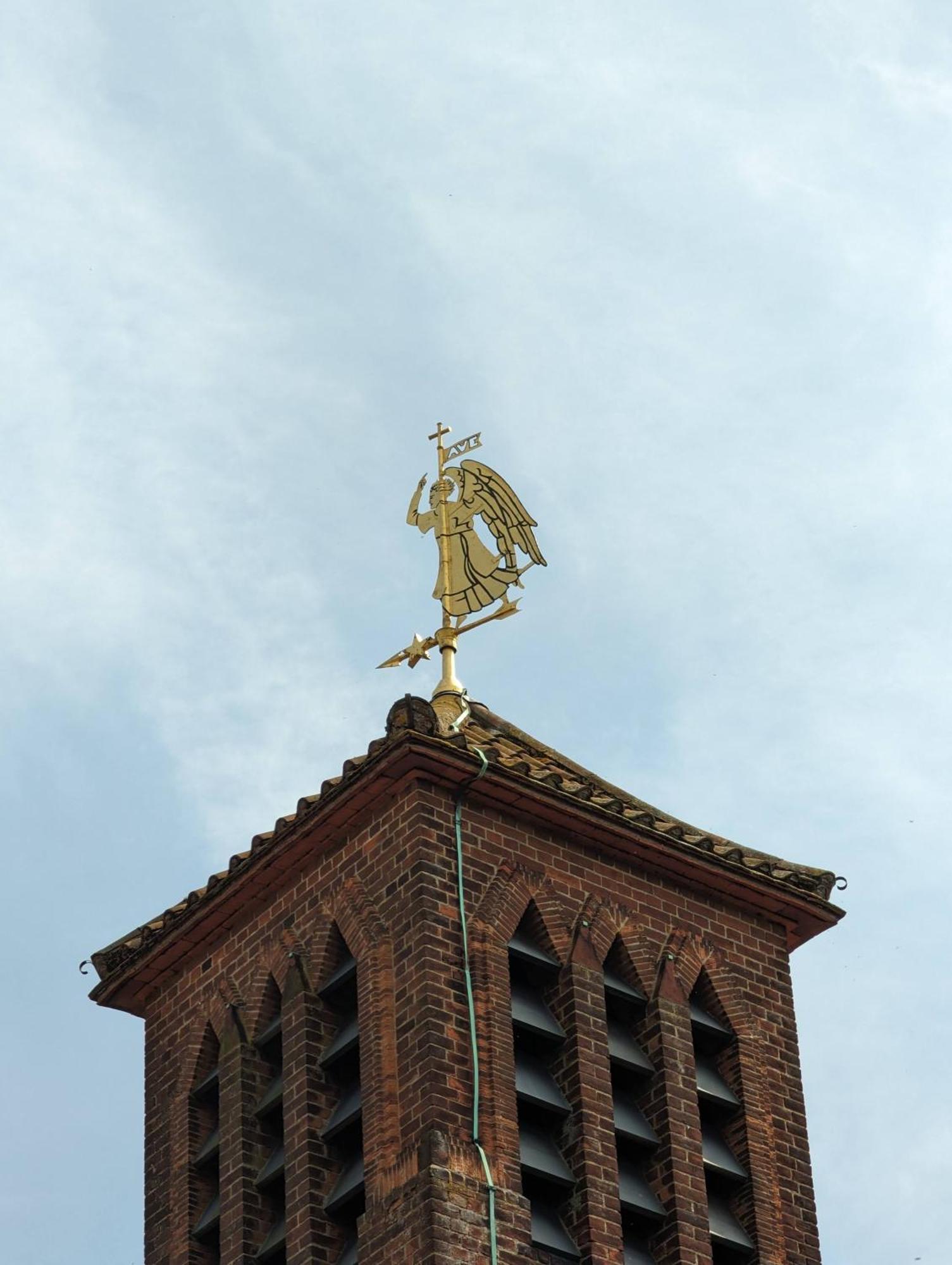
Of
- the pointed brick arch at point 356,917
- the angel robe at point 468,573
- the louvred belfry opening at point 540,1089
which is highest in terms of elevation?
the angel robe at point 468,573

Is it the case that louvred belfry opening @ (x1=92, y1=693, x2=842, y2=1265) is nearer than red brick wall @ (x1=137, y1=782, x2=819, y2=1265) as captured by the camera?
No

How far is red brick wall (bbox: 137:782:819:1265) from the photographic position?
36562 millimetres

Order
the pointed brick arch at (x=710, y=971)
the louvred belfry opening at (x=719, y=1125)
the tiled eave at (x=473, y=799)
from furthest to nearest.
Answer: the pointed brick arch at (x=710, y=971), the tiled eave at (x=473, y=799), the louvred belfry opening at (x=719, y=1125)

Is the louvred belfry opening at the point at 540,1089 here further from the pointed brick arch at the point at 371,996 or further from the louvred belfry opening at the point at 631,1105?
the pointed brick arch at the point at 371,996

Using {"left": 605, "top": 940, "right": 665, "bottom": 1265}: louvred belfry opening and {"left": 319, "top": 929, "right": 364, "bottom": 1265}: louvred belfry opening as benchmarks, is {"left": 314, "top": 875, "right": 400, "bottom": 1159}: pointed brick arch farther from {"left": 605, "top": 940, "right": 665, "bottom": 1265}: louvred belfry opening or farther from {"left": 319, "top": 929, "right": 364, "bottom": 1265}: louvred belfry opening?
{"left": 605, "top": 940, "right": 665, "bottom": 1265}: louvred belfry opening

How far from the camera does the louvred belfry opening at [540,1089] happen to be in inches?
1455

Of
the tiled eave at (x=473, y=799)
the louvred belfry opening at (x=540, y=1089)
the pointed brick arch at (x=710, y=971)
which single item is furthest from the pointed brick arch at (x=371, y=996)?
the pointed brick arch at (x=710, y=971)

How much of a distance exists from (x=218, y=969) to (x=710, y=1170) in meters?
5.78

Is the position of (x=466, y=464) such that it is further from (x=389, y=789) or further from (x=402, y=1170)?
(x=402, y=1170)

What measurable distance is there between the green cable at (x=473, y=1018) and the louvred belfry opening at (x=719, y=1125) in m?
2.98

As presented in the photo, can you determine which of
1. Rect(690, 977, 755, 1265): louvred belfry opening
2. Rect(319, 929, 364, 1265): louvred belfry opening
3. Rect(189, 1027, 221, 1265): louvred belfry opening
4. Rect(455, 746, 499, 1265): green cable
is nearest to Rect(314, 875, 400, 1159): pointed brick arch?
Rect(319, 929, 364, 1265): louvred belfry opening

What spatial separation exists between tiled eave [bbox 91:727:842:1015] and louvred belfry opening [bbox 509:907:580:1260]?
1354 millimetres

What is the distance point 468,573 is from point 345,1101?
706 centimetres

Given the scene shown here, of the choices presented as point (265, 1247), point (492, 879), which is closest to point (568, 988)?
point (492, 879)
